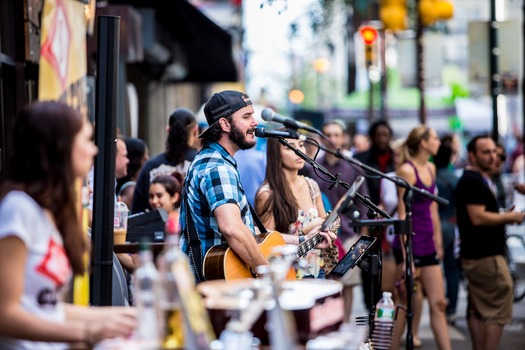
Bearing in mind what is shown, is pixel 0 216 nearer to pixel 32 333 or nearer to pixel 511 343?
pixel 32 333

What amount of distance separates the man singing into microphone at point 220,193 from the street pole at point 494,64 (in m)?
11.4

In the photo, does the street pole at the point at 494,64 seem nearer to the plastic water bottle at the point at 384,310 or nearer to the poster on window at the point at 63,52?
the poster on window at the point at 63,52

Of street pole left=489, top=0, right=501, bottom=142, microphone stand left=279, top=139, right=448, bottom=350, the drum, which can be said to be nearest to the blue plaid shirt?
microphone stand left=279, top=139, right=448, bottom=350

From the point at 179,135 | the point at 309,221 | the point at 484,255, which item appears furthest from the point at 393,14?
the point at 309,221

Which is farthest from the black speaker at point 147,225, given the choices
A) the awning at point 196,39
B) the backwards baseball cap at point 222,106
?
the awning at point 196,39

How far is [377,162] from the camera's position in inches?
513

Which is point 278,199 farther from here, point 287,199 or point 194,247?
point 194,247

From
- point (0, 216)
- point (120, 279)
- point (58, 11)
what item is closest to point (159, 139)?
point (58, 11)

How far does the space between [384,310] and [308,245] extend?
606 mm

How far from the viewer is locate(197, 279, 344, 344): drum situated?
404 centimetres

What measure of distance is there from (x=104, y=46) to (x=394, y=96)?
31957 mm

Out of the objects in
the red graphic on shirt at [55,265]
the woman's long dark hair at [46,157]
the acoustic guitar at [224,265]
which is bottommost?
the acoustic guitar at [224,265]

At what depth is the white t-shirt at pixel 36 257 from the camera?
363 centimetres

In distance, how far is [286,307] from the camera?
13.3 feet
